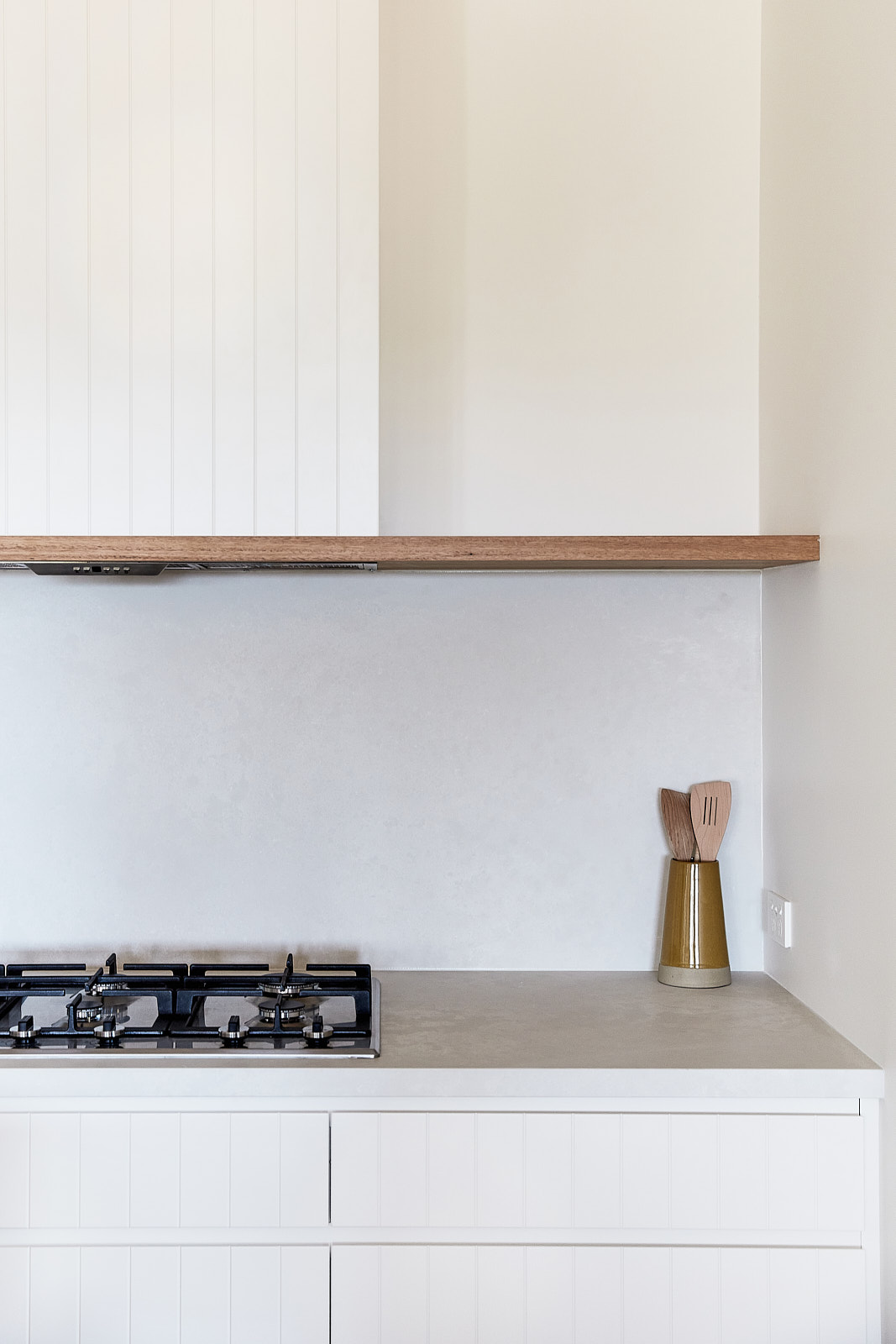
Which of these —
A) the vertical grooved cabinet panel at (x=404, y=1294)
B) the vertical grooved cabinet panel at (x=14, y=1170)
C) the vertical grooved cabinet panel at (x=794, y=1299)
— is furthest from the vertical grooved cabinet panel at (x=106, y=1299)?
the vertical grooved cabinet panel at (x=794, y=1299)

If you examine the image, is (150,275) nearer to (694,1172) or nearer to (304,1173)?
(304,1173)

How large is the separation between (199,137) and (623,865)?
1423 millimetres

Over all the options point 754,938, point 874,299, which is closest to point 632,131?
point 874,299

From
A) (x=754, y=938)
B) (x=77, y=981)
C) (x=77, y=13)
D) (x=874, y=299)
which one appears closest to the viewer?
(x=874, y=299)

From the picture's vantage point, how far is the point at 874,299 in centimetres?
151

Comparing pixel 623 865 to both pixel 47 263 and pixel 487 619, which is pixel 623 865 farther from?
pixel 47 263

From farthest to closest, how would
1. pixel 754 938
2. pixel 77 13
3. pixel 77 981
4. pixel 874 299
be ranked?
pixel 754 938 → pixel 77 981 → pixel 77 13 → pixel 874 299

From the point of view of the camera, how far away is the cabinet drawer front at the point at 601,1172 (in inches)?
59.6

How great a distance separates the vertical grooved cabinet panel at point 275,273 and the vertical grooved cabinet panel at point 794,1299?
1247 millimetres

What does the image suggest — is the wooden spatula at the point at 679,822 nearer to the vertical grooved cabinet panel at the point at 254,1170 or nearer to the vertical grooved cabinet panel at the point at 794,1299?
the vertical grooved cabinet panel at the point at 794,1299

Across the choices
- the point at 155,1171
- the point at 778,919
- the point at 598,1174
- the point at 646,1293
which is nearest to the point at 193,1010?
the point at 155,1171

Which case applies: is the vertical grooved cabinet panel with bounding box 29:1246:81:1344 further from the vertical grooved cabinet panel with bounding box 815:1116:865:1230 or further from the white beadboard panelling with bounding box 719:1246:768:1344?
the vertical grooved cabinet panel with bounding box 815:1116:865:1230

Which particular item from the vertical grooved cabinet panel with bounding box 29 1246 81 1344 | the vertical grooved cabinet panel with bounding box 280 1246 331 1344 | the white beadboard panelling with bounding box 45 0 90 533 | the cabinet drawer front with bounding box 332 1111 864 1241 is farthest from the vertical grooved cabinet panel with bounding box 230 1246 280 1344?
the white beadboard panelling with bounding box 45 0 90 533

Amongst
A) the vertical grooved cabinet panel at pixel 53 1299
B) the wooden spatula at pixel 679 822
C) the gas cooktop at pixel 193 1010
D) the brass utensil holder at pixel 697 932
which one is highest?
the wooden spatula at pixel 679 822
